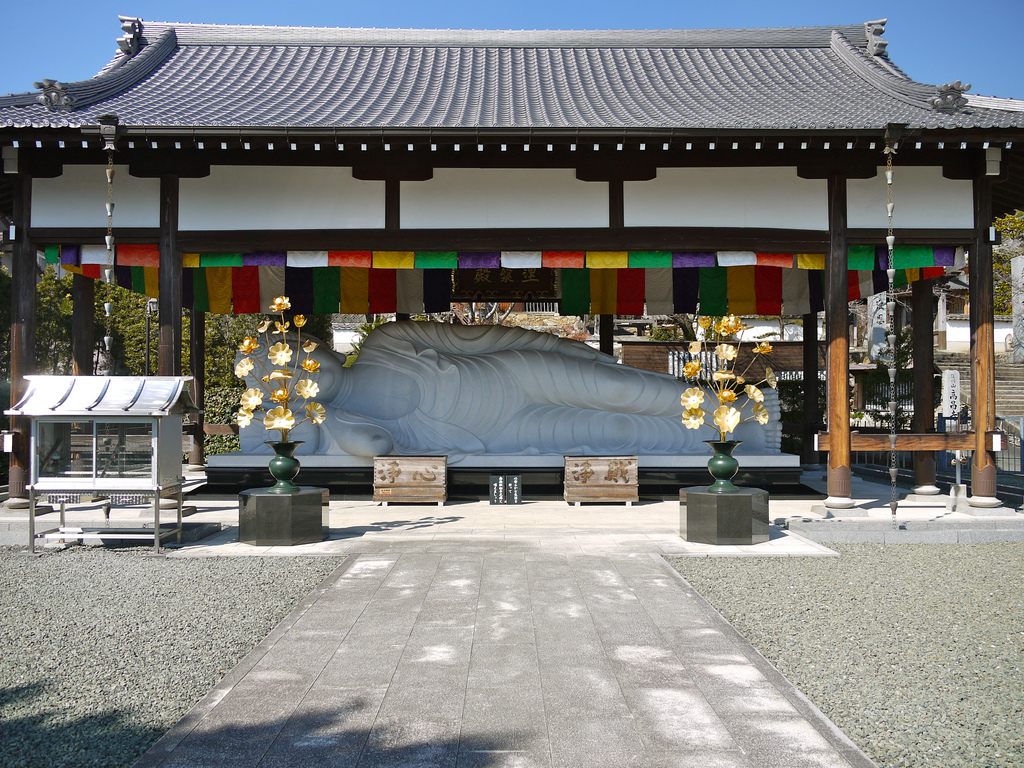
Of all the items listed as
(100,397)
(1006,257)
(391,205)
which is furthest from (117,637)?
(1006,257)

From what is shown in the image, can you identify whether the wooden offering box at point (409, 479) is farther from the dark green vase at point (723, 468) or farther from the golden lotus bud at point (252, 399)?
the dark green vase at point (723, 468)

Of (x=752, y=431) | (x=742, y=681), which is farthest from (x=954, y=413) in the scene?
(x=742, y=681)

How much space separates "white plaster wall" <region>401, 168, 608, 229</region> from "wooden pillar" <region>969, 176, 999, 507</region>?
2.76 meters

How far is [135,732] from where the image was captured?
2.20 metres

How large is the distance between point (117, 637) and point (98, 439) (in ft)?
6.42

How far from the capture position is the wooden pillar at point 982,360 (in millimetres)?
5777

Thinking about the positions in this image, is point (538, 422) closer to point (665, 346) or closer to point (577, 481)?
point (577, 481)

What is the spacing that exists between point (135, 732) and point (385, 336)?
541 cm

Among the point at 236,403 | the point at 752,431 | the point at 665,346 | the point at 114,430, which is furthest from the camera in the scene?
the point at 665,346

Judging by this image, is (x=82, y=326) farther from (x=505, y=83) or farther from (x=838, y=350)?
(x=838, y=350)

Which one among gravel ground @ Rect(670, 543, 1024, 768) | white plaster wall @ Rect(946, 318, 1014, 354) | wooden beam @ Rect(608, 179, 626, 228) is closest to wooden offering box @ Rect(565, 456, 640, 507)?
A: wooden beam @ Rect(608, 179, 626, 228)

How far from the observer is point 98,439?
15.3ft

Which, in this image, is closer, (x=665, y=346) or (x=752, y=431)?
(x=752, y=431)

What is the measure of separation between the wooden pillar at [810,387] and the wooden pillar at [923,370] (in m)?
1.72
